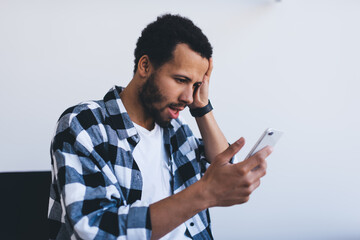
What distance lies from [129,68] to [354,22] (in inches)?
47.4

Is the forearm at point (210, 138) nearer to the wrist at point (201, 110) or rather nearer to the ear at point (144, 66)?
the wrist at point (201, 110)

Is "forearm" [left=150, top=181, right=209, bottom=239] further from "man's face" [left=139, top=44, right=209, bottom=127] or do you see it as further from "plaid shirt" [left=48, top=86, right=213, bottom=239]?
"man's face" [left=139, top=44, right=209, bottom=127]

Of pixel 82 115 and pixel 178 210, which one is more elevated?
pixel 82 115

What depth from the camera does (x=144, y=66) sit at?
984 millimetres

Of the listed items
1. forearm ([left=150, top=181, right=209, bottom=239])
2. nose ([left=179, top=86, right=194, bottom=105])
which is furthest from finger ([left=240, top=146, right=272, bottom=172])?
nose ([left=179, top=86, right=194, bottom=105])

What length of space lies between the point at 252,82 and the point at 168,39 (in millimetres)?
668

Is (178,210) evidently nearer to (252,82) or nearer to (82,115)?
(82,115)

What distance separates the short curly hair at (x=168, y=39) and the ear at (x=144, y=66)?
1 cm

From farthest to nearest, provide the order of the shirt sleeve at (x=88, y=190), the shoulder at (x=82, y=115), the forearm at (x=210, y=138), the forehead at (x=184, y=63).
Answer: the forearm at (x=210, y=138) → the forehead at (x=184, y=63) → the shoulder at (x=82, y=115) → the shirt sleeve at (x=88, y=190)

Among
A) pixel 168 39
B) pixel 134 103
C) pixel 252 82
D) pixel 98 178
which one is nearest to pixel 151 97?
pixel 134 103

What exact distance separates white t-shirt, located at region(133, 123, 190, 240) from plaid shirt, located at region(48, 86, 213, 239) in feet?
0.09

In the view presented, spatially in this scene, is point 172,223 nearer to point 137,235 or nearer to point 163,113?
point 137,235

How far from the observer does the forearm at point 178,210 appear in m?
0.66

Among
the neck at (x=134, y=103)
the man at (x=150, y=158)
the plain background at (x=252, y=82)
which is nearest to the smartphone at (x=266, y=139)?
the man at (x=150, y=158)
